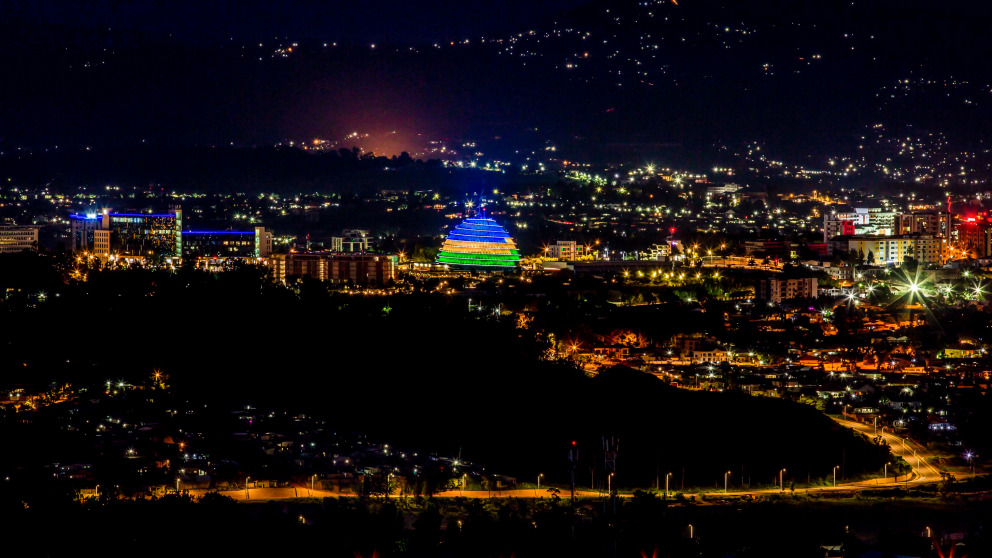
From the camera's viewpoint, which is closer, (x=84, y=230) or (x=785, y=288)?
(x=785, y=288)

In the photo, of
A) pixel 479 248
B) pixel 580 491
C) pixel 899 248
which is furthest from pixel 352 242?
pixel 580 491

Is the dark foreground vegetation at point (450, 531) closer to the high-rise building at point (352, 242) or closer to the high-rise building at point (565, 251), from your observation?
the high-rise building at point (352, 242)

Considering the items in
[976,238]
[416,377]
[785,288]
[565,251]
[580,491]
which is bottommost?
[580,491]

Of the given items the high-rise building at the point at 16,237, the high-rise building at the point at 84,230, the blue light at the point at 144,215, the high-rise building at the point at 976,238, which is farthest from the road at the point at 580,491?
the high-rise building at the point at 976,238

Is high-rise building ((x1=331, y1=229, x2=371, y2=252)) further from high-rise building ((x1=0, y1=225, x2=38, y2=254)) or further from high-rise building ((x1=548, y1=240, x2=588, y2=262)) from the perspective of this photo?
high-rise building ((x1=0, y1=225, x2=38, y2=254))

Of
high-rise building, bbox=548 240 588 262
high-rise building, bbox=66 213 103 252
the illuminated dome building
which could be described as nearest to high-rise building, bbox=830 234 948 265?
high-rise building, bbox=548 240 588 262

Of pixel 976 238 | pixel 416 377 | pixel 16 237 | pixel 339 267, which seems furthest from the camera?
pixel 976 238

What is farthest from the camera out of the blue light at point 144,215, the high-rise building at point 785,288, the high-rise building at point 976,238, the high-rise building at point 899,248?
the high-rise building at point 976,238

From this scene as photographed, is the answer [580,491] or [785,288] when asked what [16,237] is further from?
[580,491]
